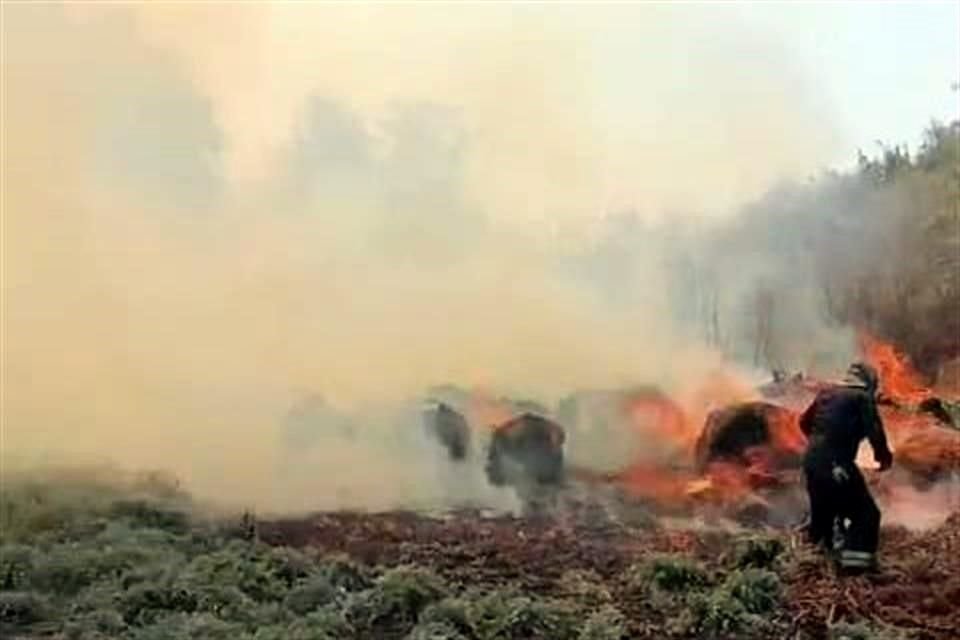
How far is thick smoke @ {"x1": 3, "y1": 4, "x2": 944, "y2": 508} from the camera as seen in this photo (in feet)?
14.3

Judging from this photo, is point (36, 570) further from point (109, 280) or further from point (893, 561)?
point (893, 561)

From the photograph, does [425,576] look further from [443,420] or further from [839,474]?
[839,474]

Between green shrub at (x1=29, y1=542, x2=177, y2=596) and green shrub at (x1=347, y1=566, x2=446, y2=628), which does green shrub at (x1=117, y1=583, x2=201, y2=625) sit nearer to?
green shrub at (x1=29, y1=542, x2=177, y2=596)

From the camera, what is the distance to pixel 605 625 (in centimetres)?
421

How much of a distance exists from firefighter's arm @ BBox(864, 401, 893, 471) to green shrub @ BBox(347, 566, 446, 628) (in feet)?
3.73

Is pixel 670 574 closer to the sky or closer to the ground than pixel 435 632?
closer to the sky

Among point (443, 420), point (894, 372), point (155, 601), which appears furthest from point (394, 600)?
point (894, 372)

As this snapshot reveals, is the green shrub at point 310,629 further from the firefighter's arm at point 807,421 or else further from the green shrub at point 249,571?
the firefighter's arm at point 807,421

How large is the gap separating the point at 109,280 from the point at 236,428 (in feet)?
1.62

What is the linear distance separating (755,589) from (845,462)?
0.40m

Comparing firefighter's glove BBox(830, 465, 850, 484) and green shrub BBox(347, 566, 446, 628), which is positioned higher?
firefighter's glove BBox(830, 465, 850, 484)

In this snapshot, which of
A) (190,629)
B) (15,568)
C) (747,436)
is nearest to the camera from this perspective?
(190,629)

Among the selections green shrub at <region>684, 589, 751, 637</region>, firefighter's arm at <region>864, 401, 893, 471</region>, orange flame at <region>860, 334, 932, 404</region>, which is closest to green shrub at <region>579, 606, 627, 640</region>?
green shrub at <region>684, 589, 751, 637</region>

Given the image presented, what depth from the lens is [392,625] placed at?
4.23 m
